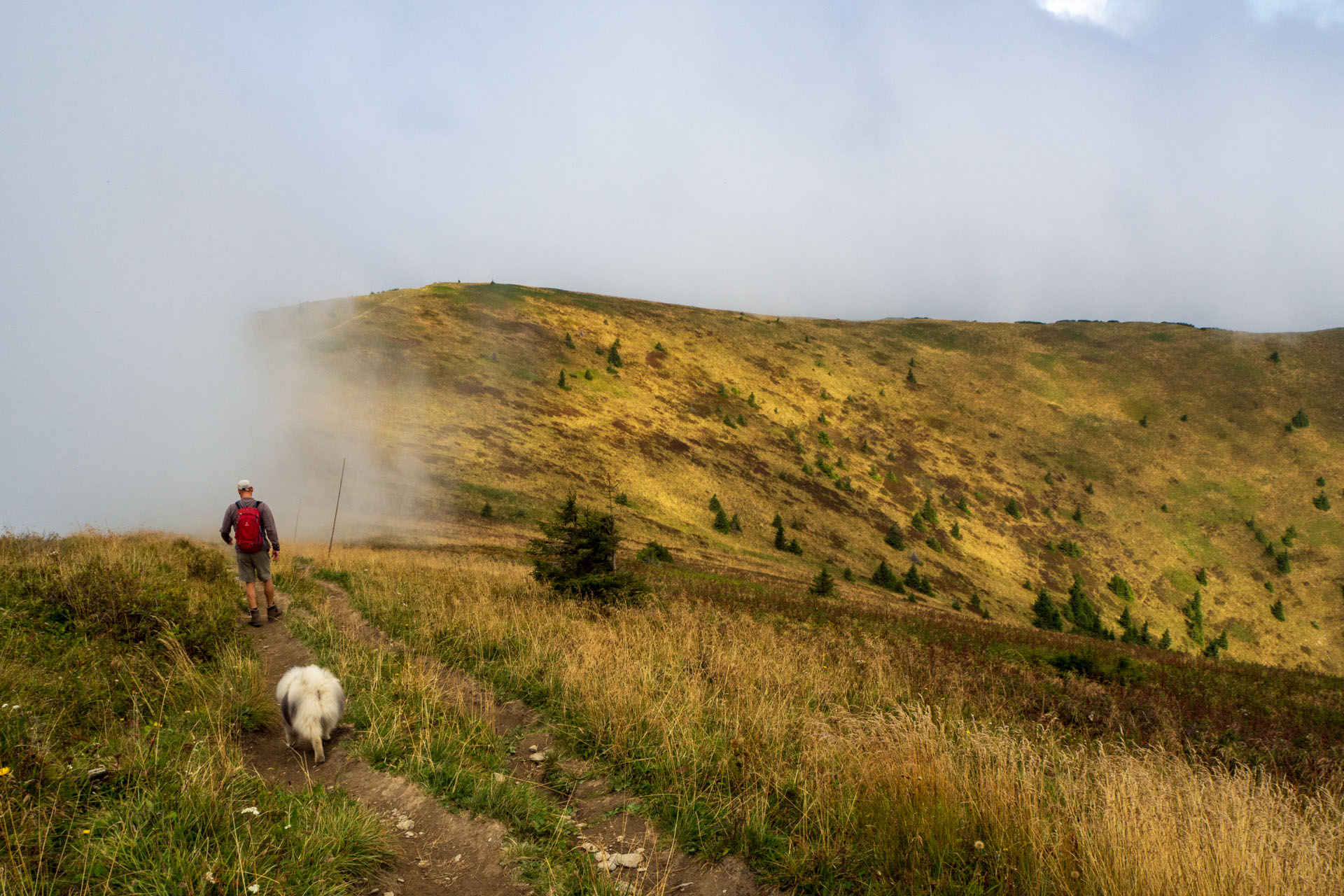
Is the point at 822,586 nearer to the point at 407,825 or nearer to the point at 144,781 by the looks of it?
the point at 407,825

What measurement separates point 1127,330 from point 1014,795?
158 metres

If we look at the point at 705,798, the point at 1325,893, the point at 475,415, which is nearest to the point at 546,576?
the point at 705,798

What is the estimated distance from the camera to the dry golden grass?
312 centimetres

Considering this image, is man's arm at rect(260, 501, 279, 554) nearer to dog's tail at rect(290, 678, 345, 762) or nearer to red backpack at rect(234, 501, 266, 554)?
red backpack at rect(234, 501, 266, 554)

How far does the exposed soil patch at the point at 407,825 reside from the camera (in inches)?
139

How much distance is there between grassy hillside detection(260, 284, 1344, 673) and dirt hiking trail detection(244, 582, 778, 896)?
27995 millimetres

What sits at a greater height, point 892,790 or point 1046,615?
point 892,790

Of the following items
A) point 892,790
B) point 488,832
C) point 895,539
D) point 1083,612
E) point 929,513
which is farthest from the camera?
point 929,513

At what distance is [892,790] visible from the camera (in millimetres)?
3818

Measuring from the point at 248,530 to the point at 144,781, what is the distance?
6.86 m

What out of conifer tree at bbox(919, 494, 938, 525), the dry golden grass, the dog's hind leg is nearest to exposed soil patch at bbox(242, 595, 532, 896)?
the dog's hind leg

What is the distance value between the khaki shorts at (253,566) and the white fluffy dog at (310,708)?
5144 mm

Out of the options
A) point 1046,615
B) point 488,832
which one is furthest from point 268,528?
point 1046,615

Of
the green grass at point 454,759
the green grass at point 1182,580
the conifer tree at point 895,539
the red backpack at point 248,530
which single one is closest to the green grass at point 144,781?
the green grass at point 454,759
